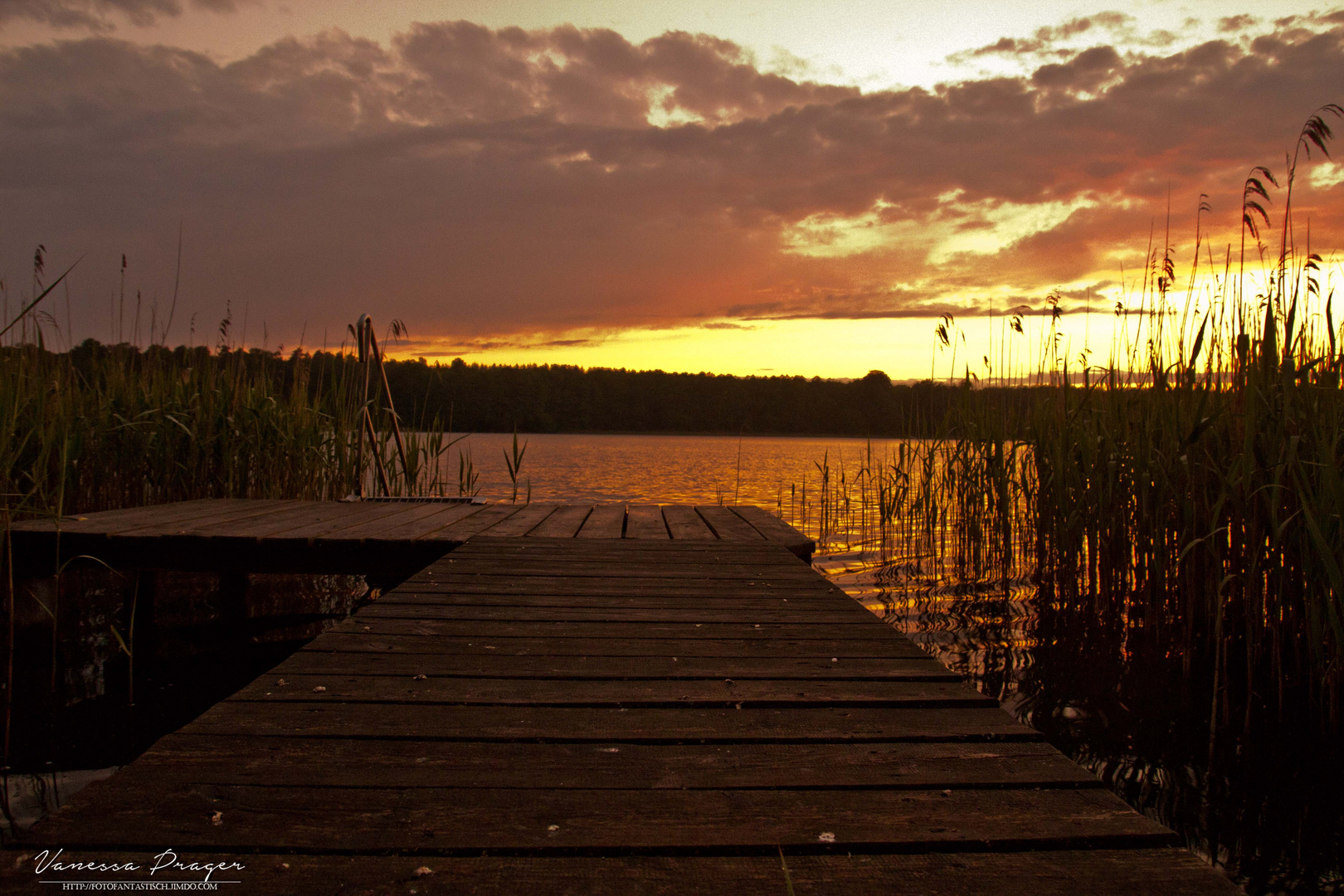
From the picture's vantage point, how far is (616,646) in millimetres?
2176

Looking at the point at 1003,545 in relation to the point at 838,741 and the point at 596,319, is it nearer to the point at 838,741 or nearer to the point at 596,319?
the point at 838,741

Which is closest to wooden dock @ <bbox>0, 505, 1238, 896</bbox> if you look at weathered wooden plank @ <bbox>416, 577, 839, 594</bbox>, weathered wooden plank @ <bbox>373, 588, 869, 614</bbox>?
weathered wooden plank @ <bbox>373, 588, 869, 614</bbox>

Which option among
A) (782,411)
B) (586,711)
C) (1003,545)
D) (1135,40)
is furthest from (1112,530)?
(782,411)

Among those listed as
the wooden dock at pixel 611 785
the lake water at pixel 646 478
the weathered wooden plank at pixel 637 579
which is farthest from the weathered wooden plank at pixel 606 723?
the lake water at pixel 646 478

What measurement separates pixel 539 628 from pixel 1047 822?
1632 millimetres

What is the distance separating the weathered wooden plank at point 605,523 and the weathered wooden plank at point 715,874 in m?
3.27

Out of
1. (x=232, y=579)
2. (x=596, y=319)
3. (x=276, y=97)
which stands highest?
(x=276, y=97)

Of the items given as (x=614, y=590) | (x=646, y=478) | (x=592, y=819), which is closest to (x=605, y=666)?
(x=592, y=819)

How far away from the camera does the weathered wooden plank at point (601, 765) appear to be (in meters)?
1.27

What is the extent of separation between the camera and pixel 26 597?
3.82m

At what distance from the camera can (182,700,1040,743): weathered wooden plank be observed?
1478 mm

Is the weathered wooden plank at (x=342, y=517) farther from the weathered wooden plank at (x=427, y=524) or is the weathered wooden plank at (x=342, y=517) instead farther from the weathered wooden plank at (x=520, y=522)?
the weathered wooden plank at (x=520, y=522)

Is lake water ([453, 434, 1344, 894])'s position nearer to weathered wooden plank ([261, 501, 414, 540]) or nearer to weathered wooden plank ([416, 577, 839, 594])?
weathered wooden plank ([416, 577, 839, 594])

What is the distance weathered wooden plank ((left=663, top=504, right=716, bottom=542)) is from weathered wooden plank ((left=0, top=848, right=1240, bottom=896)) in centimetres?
320
